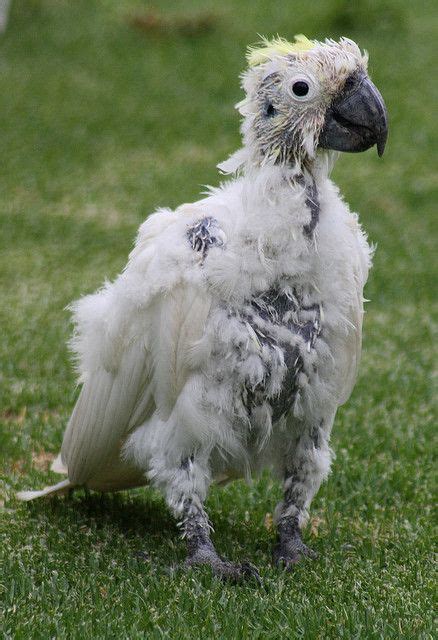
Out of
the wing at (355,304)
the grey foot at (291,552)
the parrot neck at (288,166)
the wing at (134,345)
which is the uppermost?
the parrot neck at (288,166)

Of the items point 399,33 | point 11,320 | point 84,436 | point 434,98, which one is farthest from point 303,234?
point 399,33

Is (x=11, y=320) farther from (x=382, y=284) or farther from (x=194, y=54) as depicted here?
(x=194, y=54)

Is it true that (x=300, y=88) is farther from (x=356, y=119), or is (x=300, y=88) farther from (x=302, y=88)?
(x=356, y=119)

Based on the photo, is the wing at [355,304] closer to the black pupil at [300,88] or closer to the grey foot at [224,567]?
the black pupil at [300,88]

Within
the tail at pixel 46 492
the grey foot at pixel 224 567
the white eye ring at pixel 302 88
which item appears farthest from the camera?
the tail at pixel 46 492

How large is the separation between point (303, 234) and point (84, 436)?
1.28 meters

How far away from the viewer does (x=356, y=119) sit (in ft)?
12.6

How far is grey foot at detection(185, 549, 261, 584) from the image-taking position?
393 centimetres

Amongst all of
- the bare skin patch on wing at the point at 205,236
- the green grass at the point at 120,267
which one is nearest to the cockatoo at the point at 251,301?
the bare skin patch on wing at the point at 205,236

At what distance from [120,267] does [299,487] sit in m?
5.06

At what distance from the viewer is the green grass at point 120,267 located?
12.2 feet

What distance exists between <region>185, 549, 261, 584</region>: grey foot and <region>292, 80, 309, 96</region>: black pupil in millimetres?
1773

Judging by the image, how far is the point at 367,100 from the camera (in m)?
3.83

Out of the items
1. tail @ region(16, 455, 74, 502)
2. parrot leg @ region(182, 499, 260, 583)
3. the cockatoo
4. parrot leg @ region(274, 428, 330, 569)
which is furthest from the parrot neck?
tail @ region(16, 455, 74, 502)
